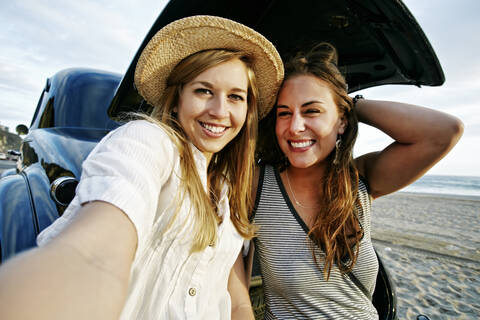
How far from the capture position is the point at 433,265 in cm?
464

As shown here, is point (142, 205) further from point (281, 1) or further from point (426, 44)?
point (426, 44)

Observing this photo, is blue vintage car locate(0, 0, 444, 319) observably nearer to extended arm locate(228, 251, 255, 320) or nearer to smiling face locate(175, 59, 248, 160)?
extended arm locate(228, 251, 255, 320)

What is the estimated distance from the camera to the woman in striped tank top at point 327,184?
1.49m

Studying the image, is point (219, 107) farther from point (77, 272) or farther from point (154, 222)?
point (77, 272)

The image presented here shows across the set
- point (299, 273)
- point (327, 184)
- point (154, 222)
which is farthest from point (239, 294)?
point (327, 184)

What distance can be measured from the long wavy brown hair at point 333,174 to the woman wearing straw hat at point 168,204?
31cm

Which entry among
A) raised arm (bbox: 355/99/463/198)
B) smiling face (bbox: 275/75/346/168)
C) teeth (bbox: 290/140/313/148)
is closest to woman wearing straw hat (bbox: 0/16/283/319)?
smiling face (bbox: 275/75/346/168)

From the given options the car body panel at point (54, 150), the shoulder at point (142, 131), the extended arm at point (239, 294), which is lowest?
the extended arm at point (239, 294)

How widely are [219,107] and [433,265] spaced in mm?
5482

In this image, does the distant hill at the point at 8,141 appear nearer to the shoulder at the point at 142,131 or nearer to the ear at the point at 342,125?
the shoulder at the point at 142,131

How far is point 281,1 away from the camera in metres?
1.47

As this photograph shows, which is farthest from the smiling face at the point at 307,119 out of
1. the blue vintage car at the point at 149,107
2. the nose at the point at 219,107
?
the nose at the point at 219,107

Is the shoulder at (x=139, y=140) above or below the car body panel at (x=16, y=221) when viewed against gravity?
above

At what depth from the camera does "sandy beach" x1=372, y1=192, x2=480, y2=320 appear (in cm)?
320
